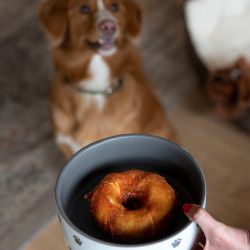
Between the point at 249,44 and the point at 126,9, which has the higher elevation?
the point at 126,9

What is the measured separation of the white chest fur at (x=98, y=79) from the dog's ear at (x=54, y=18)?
149 millimetres

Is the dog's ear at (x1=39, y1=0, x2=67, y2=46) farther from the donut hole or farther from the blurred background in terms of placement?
the donut hole

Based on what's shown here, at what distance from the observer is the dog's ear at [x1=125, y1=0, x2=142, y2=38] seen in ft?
4.76

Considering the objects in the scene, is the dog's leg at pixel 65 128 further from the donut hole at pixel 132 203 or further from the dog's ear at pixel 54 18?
the donut hole at pixel 132 203

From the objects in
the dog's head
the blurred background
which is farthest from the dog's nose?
the blurred background

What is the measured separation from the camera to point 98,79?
1.45 m

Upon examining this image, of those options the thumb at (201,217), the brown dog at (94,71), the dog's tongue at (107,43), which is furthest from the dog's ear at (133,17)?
the thumb at (201,217)

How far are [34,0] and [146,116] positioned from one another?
1237 millimetres

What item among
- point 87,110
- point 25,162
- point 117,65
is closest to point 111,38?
point 117,65

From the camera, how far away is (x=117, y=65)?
146 cm

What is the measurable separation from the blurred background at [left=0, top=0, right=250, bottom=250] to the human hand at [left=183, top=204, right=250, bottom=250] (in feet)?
3.20

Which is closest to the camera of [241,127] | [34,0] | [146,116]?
[146,116]

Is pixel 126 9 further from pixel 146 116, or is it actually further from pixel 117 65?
pixel 146 116

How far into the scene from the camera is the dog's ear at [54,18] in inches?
54.5
